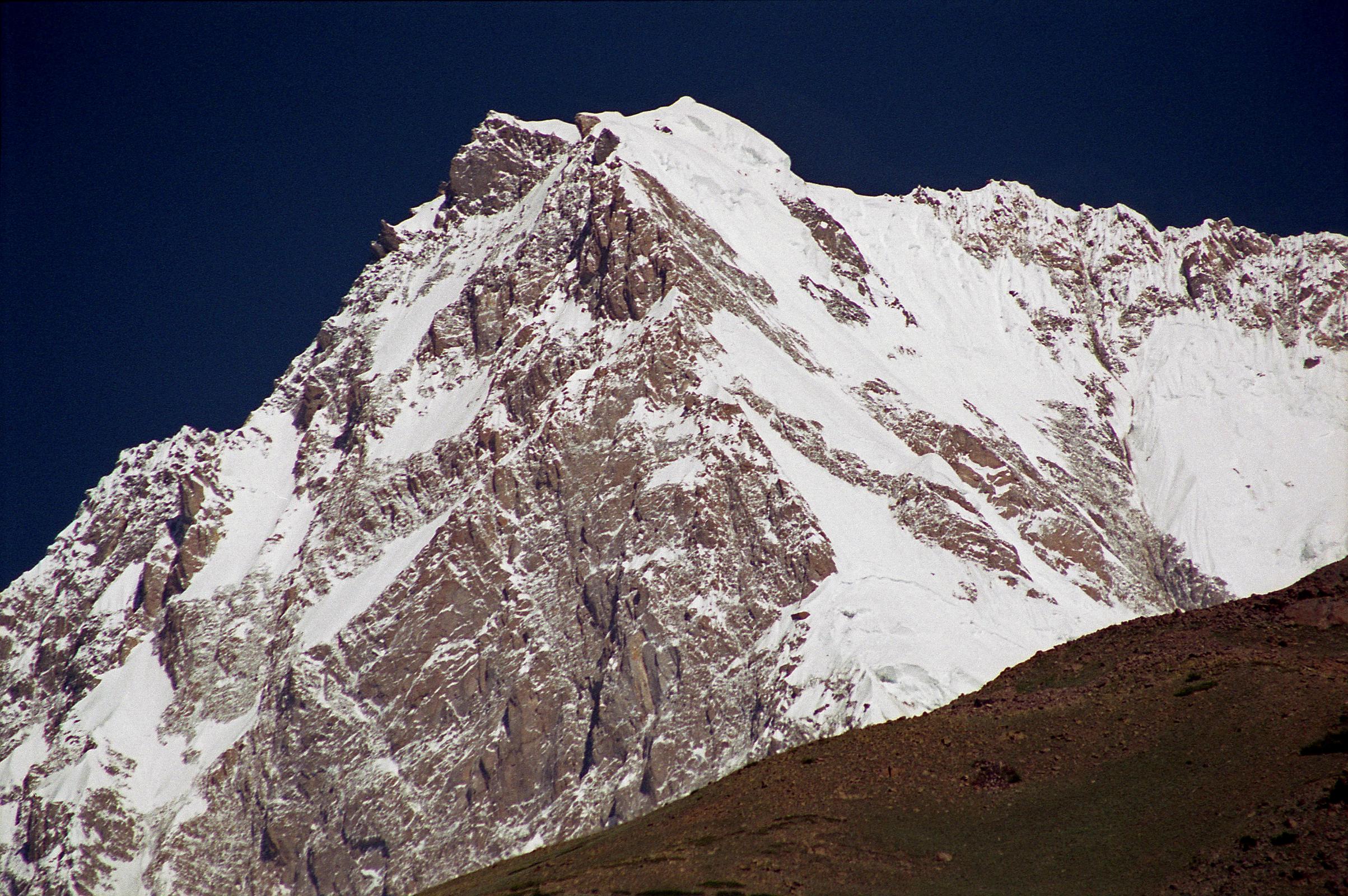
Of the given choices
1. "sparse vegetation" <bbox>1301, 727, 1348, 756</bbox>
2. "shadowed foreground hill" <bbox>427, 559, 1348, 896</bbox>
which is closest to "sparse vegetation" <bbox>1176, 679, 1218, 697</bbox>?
"shadowed foreground hill" <bbox>427, 559, 1348, 896</bbox>

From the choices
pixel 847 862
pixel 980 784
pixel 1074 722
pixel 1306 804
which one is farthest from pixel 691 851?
pixel 1306 804

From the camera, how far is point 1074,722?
216 feet

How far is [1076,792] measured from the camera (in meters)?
61.5

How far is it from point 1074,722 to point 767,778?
1210 cm

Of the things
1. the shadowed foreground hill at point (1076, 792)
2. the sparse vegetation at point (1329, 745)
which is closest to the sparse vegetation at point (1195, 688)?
the shadowed foreground hill at point (1076, 792)

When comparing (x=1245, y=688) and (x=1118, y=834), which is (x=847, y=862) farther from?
(x=1245, y=688)

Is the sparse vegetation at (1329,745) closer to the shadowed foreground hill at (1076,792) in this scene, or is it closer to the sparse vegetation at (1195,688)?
the shadowed foreground hill at (1076,792)

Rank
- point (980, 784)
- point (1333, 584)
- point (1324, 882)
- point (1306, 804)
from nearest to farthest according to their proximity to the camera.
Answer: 1. point (1324, 882)
2. point (1306, 804)
3. point (980, 784)
4. point (1333, 584)

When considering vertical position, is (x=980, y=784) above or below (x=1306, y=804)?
above

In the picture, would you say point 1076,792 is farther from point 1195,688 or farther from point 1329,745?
point 1329,745

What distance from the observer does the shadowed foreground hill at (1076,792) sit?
54.9 meters

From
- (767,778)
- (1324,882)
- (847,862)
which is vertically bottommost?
(1324,882)

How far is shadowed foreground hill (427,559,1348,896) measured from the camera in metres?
54.9

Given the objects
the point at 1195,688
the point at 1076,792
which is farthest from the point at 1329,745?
the point at 1076,792
